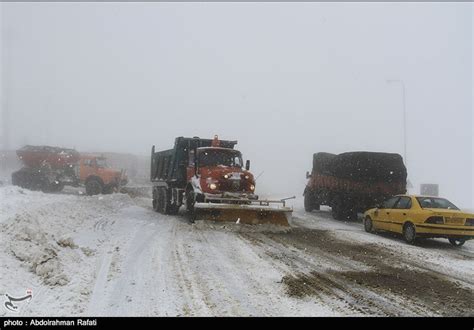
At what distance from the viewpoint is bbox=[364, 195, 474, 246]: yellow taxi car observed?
10.8 m

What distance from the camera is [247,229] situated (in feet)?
41.1

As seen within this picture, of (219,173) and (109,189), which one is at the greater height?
(219,173)

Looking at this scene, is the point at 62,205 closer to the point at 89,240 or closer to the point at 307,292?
the point at 89,240

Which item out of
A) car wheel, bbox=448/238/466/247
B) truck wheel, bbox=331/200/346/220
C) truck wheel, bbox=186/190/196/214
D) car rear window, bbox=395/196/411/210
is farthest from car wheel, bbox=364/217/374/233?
truck wheel, bbox=186/190/196/214

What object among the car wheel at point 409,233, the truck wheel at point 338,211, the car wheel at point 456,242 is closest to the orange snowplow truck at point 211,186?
the car wheel at point 409,233

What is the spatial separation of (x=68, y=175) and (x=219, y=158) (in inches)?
549

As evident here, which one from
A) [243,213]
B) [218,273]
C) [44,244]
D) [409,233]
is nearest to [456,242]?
[409,233]

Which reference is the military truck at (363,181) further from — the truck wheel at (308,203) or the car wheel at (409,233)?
the car wheel at (409,233)

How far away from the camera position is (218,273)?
725 cm

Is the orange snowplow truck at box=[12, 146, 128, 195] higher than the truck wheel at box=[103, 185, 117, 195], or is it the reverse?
the orange snowplow truck at box=[12, 146, 128, 195]

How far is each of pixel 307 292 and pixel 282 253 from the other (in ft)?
10.2

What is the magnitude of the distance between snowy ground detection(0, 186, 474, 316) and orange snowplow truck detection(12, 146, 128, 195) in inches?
495

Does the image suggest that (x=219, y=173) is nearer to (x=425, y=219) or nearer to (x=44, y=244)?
(x=425, y=219)

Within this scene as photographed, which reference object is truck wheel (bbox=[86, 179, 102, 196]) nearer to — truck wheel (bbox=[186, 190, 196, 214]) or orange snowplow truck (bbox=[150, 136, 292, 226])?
orange snowplow truck (bbox=[150, 136, 292, 226])
